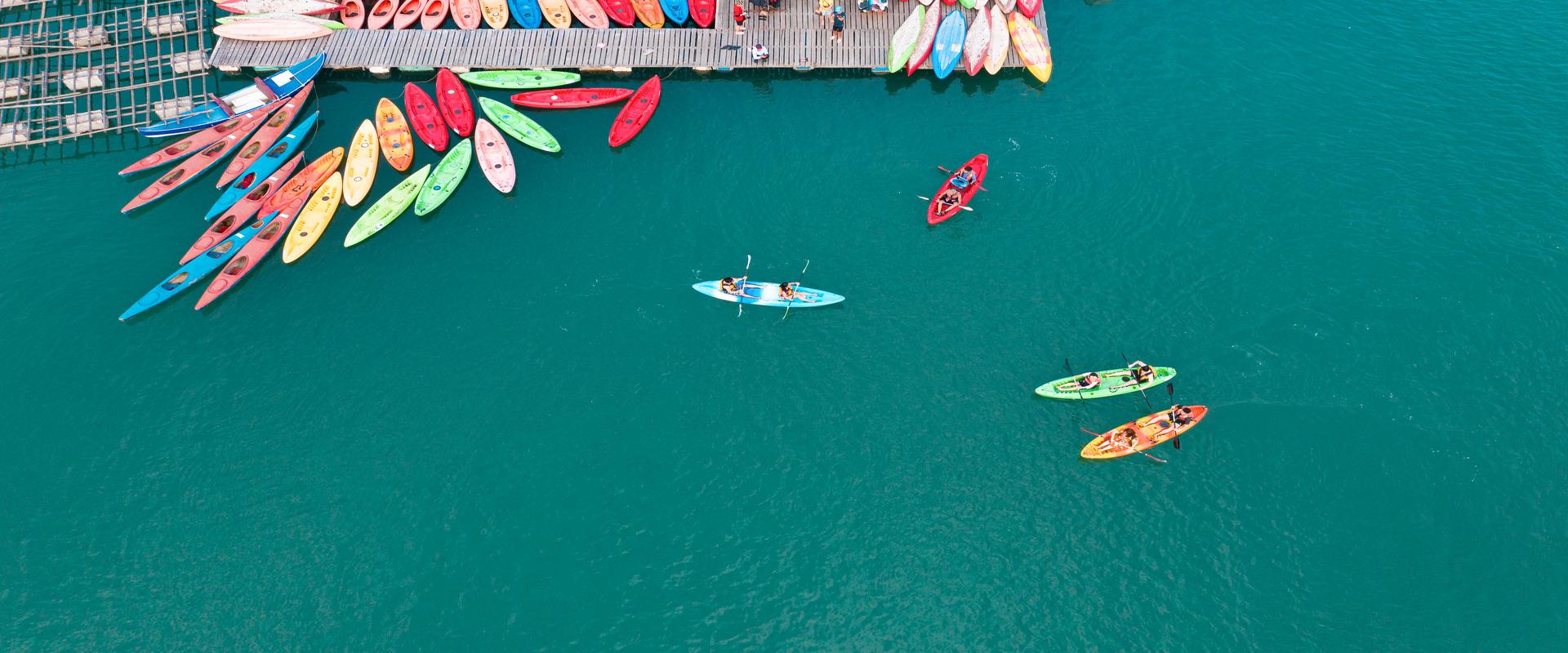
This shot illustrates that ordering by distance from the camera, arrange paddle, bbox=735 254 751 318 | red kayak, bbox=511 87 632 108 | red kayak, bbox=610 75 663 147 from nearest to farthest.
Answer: paddle, bbox=735 254 751 318 < red kayak, bbox=610 75 663 147 < red kayak, bbox=511 87 632 108

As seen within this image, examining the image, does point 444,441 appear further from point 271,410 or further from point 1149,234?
point 1149,234

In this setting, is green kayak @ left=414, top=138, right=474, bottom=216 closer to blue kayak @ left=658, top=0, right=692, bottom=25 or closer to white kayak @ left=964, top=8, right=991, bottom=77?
blue kayak @ left=658, top=0, right=692, bottom=25

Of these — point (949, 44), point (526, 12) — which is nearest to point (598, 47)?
point (526, 12)

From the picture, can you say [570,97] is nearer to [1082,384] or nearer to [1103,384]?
[1082,384]

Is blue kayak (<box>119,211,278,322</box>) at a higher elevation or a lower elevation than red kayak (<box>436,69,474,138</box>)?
lower

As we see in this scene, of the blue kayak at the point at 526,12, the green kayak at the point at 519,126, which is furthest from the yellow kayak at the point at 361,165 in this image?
the blue kayak at the point at 526,12

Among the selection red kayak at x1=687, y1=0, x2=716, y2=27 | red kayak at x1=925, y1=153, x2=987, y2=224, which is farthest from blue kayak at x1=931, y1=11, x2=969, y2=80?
red kayak at x1=687, y1=0, x2=716, y2=27

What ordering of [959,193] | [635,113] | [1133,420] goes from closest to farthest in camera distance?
[1133,420], [959,193], [635,113]
